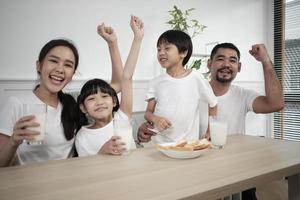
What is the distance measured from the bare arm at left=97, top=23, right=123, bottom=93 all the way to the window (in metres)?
3.30

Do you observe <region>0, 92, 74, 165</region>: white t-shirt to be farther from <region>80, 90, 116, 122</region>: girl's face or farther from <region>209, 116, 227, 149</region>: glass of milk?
<region>209, 116, 227, 149</region>: glass of milk

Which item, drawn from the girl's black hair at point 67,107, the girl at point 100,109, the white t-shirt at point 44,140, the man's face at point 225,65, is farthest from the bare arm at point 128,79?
the man's face at point 225,65

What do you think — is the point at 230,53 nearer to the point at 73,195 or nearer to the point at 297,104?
the point at 73,195

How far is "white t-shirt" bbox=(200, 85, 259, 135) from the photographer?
2096 mm

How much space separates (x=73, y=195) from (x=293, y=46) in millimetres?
4271

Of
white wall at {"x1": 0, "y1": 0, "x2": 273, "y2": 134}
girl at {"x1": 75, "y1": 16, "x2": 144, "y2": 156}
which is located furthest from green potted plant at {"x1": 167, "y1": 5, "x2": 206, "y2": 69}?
girl at {"x1": 75, "y1": 16, "x2": 144, "y2": 156}

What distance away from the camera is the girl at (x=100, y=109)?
1.41 metres

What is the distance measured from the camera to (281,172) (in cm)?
99

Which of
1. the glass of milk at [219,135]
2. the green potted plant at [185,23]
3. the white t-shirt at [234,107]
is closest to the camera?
the glass of milk at [219,135]

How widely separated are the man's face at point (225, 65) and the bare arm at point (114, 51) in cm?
83

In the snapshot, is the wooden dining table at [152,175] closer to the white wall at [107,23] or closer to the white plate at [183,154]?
the white plate at [183,154]

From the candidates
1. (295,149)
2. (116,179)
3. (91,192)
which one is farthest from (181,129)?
(91,192)

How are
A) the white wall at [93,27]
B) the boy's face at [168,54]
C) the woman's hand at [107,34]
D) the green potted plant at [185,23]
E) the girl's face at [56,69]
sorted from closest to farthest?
the girl's face at [56,69] → the woman's hand at [107,34] → the boy's face at [168,54] → the white wall at [93,27] → the green potted plant at [185,23]

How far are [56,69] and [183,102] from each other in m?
0.86
